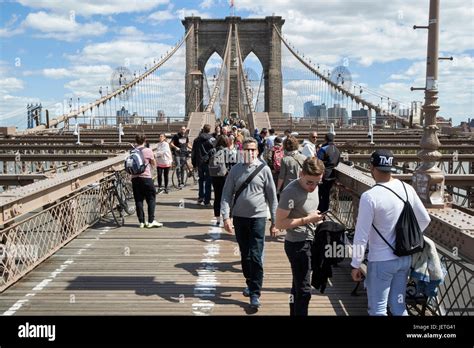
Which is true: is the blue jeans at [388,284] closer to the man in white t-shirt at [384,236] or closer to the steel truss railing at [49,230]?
the man in white t-shirt at [384,236]

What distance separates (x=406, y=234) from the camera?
3.81 metres

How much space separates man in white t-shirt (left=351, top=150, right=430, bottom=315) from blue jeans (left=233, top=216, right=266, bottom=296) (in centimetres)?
159

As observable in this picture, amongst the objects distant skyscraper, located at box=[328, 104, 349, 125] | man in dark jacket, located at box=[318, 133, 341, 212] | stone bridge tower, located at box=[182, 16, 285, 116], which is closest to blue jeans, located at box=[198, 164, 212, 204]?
man in dark jacket, located at box=[318, 133, 341, 212]

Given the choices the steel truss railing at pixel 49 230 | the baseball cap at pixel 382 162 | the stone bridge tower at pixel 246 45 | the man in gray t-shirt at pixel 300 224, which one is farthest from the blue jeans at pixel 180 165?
the stone bridge tower at pixel 246 45

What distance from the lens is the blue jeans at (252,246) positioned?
5379mm

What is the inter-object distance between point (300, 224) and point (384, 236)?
85 centimetres

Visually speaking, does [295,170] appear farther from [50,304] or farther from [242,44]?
[242,44]

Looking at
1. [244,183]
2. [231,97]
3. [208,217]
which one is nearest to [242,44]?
[231,97]

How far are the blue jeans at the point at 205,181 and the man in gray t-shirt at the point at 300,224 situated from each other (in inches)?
246

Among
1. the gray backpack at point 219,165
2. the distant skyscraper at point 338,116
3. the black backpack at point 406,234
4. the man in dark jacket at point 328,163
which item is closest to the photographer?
the black backpack at point 406,234

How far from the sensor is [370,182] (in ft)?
22.0

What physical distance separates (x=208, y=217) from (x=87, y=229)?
7.39 feet

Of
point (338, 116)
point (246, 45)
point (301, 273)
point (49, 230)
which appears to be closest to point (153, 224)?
point (49, 230)

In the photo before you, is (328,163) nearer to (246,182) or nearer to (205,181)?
(246,182)
